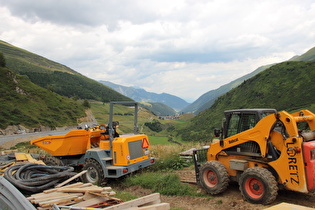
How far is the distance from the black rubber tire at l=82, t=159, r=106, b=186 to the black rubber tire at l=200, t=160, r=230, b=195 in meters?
3.43

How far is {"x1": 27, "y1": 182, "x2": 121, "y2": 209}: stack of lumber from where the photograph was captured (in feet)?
18.4

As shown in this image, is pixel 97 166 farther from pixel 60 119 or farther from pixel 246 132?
pixel 60 119

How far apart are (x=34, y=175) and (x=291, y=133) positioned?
6.94 metres

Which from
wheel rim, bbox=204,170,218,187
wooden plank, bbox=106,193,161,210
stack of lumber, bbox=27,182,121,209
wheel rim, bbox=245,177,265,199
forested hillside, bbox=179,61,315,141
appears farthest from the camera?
forested hillside, bbox=179,61,315,141

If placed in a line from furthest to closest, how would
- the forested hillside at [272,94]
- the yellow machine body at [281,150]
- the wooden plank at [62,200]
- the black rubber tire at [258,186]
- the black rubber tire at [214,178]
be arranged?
the forested hillside at [272,94], the black rubber tire at [214,178], the black rubber tire at [258,186], the yellow machine body at [281,150], the wooden plank at [62,200]

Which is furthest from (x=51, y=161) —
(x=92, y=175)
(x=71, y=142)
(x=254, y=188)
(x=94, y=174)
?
(x=254, y=188)

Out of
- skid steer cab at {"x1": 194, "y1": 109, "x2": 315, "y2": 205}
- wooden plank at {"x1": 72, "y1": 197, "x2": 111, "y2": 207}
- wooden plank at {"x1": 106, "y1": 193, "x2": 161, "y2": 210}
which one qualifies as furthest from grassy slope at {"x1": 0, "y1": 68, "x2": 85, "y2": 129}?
wooden plank at {"x1": 106, "y1": 193, "x2": 161, "y2": 210}

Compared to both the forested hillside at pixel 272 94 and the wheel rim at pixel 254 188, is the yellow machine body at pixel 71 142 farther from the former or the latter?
the forested hillside at pixel 272 94

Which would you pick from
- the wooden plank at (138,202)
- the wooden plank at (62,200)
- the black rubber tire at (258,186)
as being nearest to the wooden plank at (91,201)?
the wooden plank at (62,200)

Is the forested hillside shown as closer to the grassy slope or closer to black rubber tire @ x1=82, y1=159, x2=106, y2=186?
the grassy slope

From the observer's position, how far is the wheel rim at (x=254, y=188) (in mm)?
6223

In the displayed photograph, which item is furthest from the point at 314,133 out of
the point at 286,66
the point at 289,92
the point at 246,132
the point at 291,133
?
the point at 286,66

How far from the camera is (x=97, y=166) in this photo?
8.69 m

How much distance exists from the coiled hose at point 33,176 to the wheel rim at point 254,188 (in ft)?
16.9
